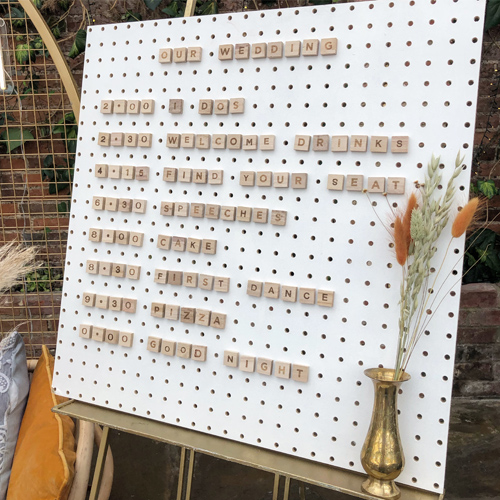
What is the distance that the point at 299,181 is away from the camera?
103cm

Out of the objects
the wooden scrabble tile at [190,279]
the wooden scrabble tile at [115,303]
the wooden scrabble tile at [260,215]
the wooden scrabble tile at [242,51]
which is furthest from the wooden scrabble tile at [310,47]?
the wooden scrabble tile at [115,303]

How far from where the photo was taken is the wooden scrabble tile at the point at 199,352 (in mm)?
1160

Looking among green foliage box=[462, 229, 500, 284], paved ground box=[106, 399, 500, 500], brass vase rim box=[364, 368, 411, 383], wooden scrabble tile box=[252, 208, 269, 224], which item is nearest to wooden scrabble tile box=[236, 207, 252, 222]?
wooden scrabble tile box=[252, 208, 269, 224]

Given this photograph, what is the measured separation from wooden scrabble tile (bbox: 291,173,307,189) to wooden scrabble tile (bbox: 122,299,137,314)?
548 mm

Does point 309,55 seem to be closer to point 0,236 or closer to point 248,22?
point 248,22

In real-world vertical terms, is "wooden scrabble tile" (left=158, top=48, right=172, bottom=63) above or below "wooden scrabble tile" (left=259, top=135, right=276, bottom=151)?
above

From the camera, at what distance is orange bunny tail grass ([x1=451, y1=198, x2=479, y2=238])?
0.83 meters

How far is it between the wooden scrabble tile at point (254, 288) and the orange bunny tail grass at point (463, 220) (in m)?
0.44

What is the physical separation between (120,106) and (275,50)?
1.53 feet

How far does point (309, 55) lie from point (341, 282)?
51 centimetres

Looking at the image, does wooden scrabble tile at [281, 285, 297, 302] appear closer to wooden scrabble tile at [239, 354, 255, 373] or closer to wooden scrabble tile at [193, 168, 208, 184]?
wooden scrabble tile at [239, 354, 255, 373]

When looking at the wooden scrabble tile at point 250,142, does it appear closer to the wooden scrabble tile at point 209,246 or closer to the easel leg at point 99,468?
the wooden scrabble tile at point 209,246

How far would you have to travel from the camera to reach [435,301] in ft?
3.03

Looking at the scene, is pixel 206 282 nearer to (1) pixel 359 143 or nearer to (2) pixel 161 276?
(2) pixel 161 276
